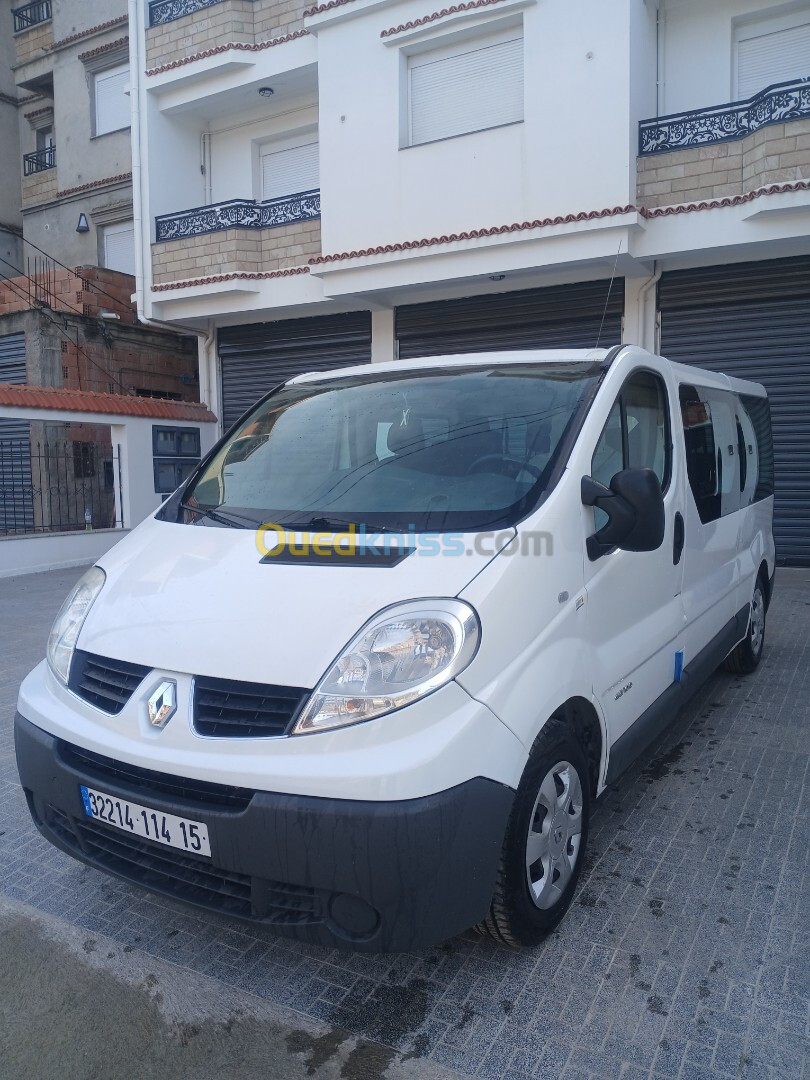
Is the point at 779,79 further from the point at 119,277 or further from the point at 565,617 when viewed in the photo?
the point at 119,277

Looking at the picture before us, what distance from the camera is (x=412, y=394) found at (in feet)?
11.4

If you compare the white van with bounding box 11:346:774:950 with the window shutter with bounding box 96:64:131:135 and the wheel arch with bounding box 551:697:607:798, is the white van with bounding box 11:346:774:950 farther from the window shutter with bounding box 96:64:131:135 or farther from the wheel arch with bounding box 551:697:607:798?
the window shutter with bounding box 96:64:131:135

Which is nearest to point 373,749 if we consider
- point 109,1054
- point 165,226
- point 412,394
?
point 109,1054

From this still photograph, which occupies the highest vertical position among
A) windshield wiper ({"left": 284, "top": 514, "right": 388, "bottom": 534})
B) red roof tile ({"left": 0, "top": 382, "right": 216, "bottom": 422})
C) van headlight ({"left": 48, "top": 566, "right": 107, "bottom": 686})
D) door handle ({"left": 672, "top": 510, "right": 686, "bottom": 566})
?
red roof tile ({"left": 0, "top": 382, "right": 216, "bottom": 422})

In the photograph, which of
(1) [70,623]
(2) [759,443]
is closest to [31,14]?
(2) [759,443]

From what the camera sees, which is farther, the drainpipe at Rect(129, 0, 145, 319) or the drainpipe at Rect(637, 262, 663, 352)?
the drainpipe at Rect(129, 0, 145, 319)

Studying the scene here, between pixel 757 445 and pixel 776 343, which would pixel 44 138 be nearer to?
pixel 776 343

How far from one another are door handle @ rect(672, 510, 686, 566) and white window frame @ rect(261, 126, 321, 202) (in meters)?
11.7

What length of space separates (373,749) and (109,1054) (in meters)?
1.13

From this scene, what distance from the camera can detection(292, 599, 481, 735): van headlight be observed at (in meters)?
2.22

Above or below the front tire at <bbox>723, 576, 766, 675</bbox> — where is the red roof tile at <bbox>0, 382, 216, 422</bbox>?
above

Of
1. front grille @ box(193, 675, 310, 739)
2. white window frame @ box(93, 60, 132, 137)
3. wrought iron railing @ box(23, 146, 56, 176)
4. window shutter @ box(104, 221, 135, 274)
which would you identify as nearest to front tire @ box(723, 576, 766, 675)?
front grille @ box(193, 675, 310, 739)

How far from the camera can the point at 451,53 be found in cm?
1105

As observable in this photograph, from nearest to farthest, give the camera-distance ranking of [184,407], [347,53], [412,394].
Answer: [412,394]
[347,53]
[184,407]
